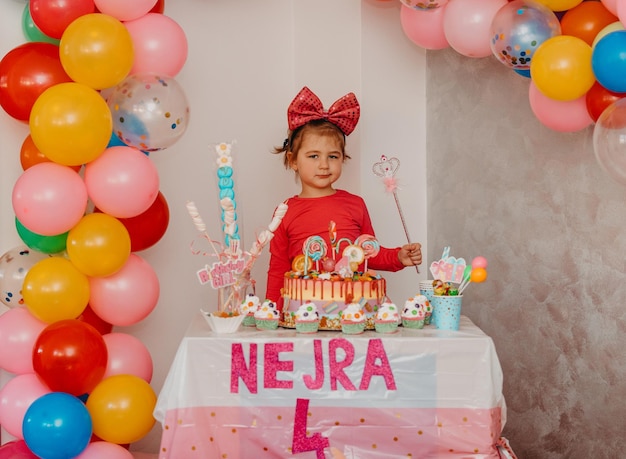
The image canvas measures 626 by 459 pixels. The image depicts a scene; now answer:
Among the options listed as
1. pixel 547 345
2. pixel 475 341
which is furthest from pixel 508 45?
pixel 547 345

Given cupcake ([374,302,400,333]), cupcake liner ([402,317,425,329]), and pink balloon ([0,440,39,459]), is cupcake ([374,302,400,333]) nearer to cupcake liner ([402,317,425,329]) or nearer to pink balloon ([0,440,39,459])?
cupcake liner ([402,317,425,329])

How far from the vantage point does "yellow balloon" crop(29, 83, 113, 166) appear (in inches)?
104

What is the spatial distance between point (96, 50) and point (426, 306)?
1.33 metres

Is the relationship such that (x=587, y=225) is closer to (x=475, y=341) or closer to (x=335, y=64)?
(x=475, y=341)

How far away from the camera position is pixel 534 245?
322cm

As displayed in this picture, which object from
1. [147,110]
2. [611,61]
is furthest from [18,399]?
[611,61]

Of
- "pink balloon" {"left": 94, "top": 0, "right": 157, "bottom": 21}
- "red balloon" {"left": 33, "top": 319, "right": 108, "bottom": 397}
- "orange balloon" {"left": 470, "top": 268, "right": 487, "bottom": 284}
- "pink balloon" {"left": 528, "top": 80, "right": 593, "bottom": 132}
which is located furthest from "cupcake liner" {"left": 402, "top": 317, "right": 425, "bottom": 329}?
"pink balloon" {"left": 94, "top": 0, "right": 157, "bottom": 21}

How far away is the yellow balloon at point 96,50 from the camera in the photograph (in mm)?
2682

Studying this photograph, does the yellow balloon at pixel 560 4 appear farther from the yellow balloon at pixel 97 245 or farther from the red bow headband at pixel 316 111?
the yellow balloon at pixel 97 245

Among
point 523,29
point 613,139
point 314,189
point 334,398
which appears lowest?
point 334,398

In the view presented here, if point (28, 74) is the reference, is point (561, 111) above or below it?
below

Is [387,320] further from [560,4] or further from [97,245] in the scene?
[560,4]

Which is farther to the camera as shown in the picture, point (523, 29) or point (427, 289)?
point (427, 289)

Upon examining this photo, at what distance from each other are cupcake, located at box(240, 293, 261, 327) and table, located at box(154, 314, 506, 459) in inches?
6.6
